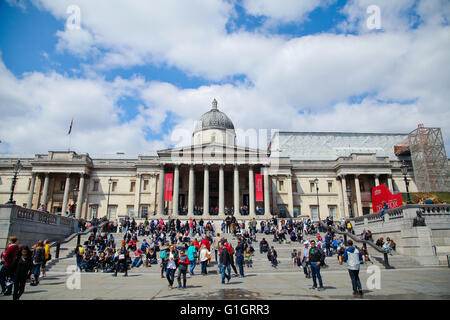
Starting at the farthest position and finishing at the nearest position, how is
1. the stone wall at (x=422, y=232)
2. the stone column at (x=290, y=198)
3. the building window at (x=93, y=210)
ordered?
the building window at (x=93, y=210)
the stone column at (x=290, y=198)
the stone wall at (x=422, y=232)

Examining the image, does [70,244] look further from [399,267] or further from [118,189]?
[399,267]

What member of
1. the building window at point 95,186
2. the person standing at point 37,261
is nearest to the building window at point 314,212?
the building window at point 95,186

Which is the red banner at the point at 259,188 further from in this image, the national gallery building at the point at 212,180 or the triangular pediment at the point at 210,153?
the triangular pediment at the point at 210,153

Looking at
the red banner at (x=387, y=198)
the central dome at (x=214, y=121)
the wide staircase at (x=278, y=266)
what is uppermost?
the central dome at (x=214, y=121)

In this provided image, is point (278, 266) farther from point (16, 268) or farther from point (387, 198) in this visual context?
point (387, 198)

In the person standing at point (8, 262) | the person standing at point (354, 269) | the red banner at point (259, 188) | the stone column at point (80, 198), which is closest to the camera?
the person standing at point (354, 269)

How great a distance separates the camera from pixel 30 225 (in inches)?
767

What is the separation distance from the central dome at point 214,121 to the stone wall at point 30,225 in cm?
2659

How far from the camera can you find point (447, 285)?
9.66 m

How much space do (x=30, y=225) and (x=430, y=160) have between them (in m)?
47.9

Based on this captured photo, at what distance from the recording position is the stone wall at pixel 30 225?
55.8 feet

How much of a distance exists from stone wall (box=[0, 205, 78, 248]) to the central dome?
26.6 metres
